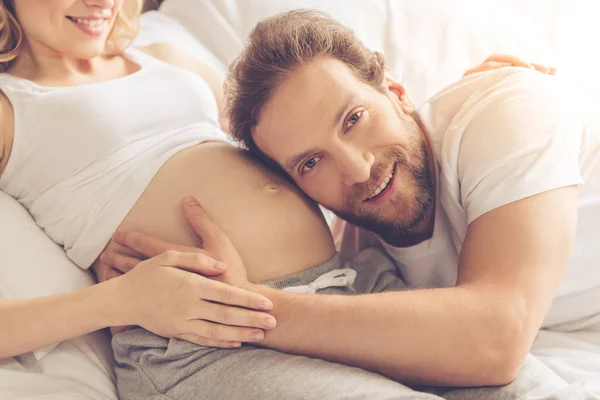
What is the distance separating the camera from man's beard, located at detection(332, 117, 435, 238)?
1.15 metres

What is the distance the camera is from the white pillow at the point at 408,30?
174 cm

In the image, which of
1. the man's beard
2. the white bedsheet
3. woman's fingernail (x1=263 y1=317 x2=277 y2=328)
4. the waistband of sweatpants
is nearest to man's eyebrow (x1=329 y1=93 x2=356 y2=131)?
the man's beard

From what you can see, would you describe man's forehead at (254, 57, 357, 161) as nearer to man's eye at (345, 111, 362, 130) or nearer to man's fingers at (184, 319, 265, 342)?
man's eye at (345, 111, 362, 130)

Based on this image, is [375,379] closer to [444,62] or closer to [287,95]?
[287,95]

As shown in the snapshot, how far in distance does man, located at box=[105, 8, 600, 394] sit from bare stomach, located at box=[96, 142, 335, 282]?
58mm

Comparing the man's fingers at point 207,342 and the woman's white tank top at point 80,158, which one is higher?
the woman's white tank top at point 80,158

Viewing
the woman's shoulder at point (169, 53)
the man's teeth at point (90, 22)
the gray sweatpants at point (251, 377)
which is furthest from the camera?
the woman's shoulder at point (169, 53)

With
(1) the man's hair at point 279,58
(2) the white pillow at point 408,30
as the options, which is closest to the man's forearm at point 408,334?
(1) the man's hair at point 279,58

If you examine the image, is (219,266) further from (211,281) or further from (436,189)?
(436,189)

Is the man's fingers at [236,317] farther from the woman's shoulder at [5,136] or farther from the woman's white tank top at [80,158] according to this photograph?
the woman's shoulder at [5,136]

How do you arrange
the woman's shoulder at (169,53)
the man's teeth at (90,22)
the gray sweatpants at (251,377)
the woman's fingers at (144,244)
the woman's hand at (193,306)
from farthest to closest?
1. the woman's shoulder at (169,53)
2. the man's teeth at (90,22)
3. the woman's fingers at (144,244)
4. the woman's hand at (193,306)
5. the gray sweatpants at (251,377)

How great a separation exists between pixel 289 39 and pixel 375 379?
638mm

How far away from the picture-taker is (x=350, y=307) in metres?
0.96

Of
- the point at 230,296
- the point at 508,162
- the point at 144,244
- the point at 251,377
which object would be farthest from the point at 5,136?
the point at 508,162
